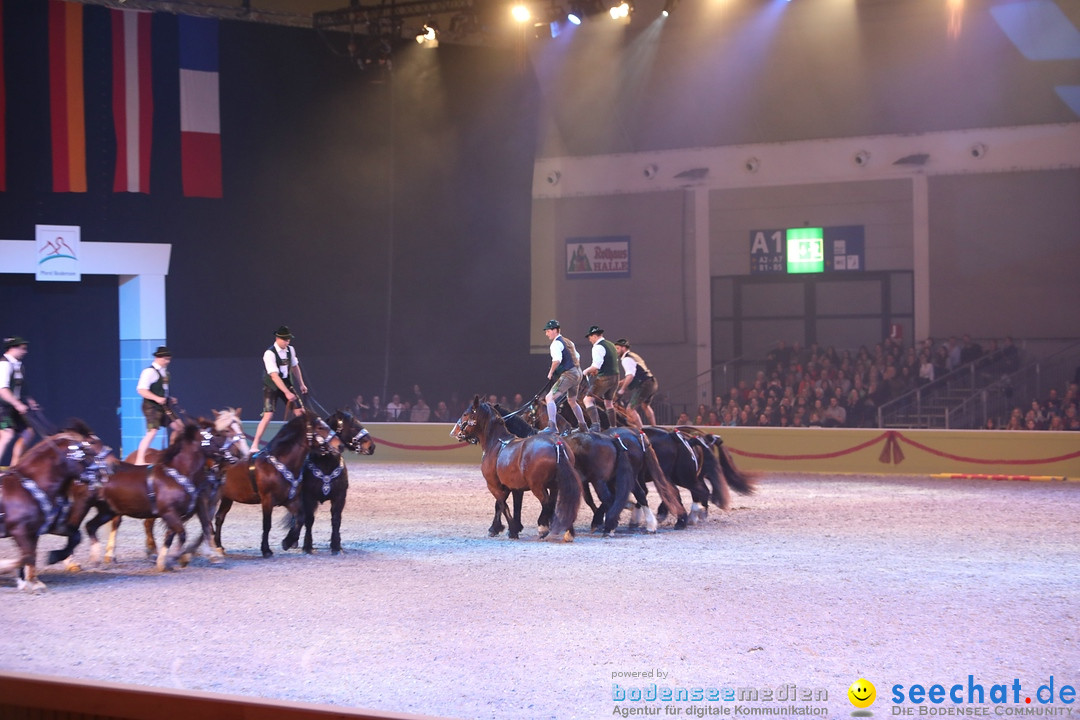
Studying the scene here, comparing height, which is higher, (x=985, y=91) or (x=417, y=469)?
(x=985, y=91)

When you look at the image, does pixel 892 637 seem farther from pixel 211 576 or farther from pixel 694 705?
pixel 211 576

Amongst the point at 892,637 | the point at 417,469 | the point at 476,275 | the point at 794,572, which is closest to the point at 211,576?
the point at 794,572

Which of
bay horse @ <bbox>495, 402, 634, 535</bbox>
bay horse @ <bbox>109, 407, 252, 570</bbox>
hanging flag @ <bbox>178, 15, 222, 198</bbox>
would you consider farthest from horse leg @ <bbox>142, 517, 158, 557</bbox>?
hanging flag @ <bbox>178, 15, 222, 198</bbox>

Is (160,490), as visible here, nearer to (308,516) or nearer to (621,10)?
(308,516)

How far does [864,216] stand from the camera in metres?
22.7

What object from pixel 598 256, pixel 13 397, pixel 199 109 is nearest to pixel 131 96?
pixel 199 109

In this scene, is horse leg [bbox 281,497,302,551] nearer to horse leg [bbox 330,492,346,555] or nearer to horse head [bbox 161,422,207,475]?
horse leg [bbox 330,492,346,555]

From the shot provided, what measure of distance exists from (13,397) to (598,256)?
16041 mm

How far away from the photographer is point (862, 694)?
17.3 ft

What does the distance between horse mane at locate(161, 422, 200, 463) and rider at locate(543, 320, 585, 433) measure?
4.26m

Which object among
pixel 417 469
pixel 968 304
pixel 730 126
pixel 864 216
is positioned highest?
pixel 730 126

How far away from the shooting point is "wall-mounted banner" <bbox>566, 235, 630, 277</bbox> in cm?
2498

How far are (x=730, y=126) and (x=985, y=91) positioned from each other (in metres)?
5.27

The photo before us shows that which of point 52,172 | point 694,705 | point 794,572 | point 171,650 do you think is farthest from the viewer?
point 52,172
